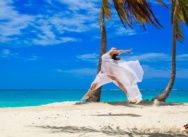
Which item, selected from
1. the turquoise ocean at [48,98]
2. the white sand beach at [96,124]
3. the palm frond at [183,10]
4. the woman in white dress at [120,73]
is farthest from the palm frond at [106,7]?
the turquoise ocean at [48,98]

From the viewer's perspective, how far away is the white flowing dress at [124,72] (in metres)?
11.9

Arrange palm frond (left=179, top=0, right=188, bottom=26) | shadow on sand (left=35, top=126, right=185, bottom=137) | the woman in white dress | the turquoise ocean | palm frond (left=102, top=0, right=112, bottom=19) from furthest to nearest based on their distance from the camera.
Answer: the turquoise ocean
palm frond (left=179, top=0, right=188, bottom=26)
palm frond (left=102, top=0, right=112, bottom=19)
the woman in white dress
shadow on sand (left=35, top=126, right=185, bottom=137)

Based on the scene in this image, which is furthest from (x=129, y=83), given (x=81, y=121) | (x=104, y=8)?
(x=104, y=8)

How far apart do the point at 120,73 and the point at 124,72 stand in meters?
0.13

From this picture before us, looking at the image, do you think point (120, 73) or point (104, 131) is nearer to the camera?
point (104, 131)

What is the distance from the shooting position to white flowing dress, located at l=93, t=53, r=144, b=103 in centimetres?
1191

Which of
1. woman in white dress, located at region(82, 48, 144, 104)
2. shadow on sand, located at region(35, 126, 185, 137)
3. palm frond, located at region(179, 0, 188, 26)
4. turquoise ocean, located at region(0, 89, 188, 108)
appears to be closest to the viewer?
shadow on sand, located at region(35, 126, 185, 137)

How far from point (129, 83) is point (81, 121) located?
A: 256cm

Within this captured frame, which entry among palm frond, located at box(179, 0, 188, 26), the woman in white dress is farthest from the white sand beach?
palm frond, located at box(179, 0, 188, 26)

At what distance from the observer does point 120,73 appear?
12102 millimetres

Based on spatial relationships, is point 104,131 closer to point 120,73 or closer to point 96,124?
point 96,124

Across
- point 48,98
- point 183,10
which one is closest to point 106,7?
point 183,10

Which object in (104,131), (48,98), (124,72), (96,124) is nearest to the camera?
(104,131)

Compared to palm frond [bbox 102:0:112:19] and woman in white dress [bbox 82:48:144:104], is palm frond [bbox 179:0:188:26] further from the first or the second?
woman in white dress [bbox 82:48:144:104]
